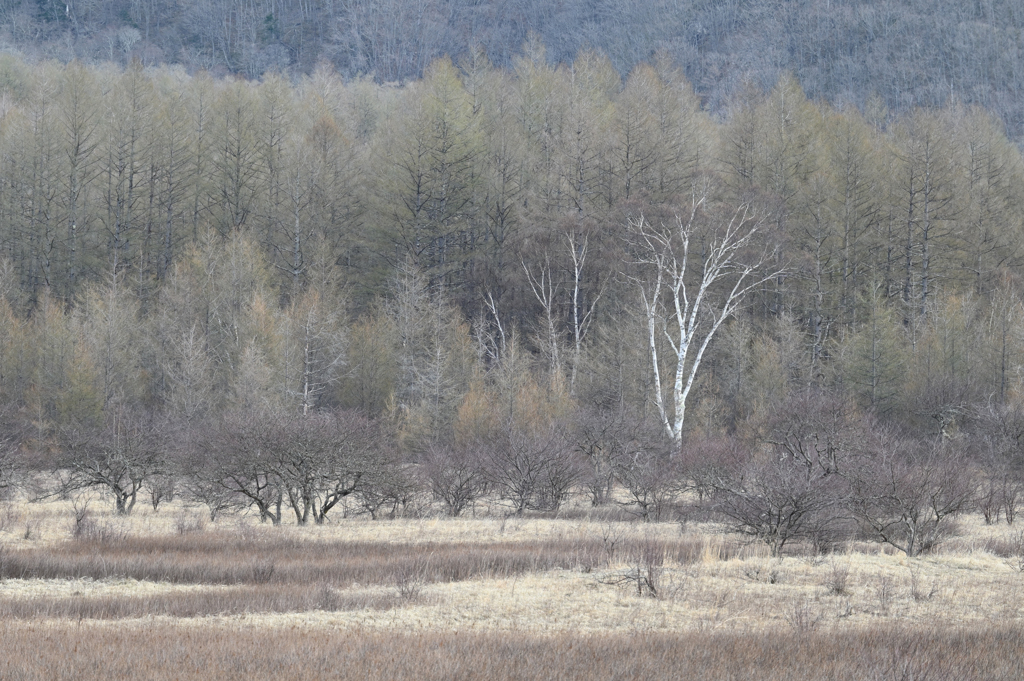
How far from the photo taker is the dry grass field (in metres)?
8.81

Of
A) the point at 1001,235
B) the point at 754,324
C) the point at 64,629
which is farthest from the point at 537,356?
the point at 64,629

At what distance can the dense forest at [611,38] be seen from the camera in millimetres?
85250

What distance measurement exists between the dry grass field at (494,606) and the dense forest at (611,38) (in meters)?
63.0

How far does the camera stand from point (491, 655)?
9062mm

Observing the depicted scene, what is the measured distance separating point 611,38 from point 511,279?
64466 millimetres

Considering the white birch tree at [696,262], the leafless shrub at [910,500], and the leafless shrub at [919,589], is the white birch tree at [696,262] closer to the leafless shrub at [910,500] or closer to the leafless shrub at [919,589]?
the leafless shrub at [910,500]

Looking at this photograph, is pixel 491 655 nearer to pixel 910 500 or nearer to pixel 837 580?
pixel 837 580

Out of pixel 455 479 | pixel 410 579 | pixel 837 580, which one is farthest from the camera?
pixel 455 479

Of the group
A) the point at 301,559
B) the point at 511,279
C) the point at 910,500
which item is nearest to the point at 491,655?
the point at 301,559

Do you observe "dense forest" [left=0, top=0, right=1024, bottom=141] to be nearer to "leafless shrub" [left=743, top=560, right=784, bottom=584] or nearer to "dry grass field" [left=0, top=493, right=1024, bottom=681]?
"dry grass field" [left=0, top=493, right=1024, bottom=681]

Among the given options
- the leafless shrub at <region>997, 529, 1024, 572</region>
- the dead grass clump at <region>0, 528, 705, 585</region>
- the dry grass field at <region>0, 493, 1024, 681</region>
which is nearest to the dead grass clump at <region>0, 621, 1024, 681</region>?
the dry grass field at <region>0, 493, 1024, 681</region>

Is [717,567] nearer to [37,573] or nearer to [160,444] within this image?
[37,573]

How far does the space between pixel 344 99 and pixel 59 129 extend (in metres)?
21.9

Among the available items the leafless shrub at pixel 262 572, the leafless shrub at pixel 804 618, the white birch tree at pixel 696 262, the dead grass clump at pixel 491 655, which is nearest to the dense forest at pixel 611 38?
the white birch tree at pixel 696 262
